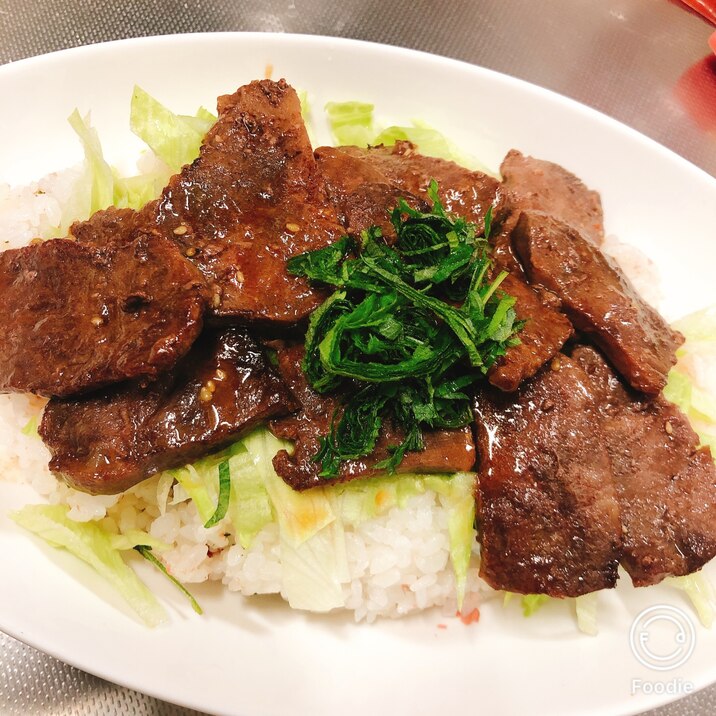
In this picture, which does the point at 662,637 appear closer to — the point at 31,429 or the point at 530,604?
the point at 530,604

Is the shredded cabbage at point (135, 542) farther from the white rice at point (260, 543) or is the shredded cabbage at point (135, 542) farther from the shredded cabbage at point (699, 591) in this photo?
the shredded cabbage at point (699, 591)

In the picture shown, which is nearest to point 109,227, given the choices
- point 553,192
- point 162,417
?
point 162,417

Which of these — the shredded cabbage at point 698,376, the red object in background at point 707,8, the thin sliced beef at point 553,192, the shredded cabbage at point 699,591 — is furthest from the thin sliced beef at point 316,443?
the red object in background at point 707,8

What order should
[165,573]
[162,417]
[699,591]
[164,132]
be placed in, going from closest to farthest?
[162,417], [165,573], [699,591], [164,132]

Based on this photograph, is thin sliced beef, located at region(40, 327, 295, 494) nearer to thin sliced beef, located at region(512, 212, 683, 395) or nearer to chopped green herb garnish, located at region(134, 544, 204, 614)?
chopped green herb garnish, located at region(134, 544, 204, 614)

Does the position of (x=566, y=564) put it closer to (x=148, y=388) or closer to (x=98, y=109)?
(x=148, y=388)
